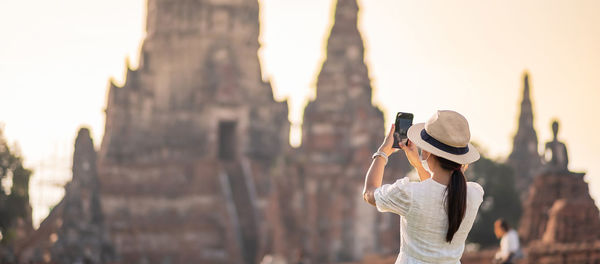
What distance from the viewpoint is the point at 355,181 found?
30.8 m

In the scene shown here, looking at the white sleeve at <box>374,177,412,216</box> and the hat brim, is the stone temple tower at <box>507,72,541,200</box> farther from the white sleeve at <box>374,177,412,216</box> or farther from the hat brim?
the white sleeve at <box>374,177,412,216</box>

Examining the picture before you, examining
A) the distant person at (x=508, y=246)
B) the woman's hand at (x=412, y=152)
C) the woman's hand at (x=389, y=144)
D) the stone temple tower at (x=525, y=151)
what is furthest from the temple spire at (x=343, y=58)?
the woman's hand at (x=389, y=144)

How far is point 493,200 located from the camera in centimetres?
4547

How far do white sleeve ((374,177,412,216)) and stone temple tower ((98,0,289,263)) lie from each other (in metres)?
31.1

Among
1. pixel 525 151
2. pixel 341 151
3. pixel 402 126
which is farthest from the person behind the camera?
pixel 525 151

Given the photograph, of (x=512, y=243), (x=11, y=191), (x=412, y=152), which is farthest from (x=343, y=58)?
(x=412, y=152)

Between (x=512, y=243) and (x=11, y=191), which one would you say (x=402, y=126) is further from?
(x=11, y=191)

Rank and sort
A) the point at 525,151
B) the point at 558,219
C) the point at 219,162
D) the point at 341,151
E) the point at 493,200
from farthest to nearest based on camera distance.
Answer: the point at 525,151
the point at 493,200
the point at 219,162
the point at 341,151
the point at 558,219

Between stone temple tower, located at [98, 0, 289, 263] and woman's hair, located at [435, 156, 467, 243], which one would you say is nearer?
woman's hair, located at [435, 156, 467, 243]

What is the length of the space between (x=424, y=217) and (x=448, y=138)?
1.39 feet

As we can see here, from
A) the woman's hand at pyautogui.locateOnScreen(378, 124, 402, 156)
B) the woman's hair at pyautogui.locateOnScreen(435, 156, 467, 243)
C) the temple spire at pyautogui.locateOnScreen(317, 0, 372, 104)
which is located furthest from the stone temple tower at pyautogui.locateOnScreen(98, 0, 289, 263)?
the woman's hair at pyautogui.locateOnScreen(435, 156, 467, 243)

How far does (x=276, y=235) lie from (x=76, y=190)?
8.43 meters

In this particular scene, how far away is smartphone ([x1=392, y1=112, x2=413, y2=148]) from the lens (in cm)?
515

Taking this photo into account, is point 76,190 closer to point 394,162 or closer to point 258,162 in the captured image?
point 394,162
